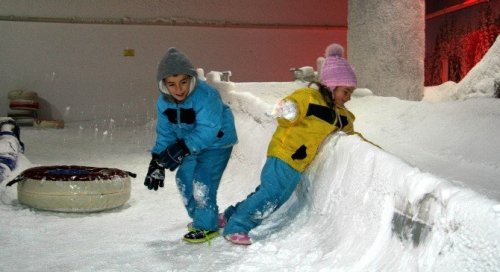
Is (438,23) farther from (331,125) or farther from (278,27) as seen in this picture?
(331,125)

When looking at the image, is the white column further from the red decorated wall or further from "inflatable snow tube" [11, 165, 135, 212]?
the red decorated wall

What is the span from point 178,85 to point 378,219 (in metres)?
1.58

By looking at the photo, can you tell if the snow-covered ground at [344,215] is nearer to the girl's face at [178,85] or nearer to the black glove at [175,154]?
the black glove at [175,154]

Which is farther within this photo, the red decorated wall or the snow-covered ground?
the red decorated wall

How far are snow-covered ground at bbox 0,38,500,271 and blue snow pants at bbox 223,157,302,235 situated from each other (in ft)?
0.50

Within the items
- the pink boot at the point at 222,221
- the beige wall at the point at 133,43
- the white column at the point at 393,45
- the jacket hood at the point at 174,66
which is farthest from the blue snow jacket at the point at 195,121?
the beige wall at the point at 133,43

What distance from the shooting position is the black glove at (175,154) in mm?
3613

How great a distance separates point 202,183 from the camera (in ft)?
12.6

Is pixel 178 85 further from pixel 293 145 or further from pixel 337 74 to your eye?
pixel 337 74

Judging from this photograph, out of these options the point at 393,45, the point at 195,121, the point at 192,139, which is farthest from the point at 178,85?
the point at 393,45

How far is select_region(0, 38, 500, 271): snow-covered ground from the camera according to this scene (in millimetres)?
2227

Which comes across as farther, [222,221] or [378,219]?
[222,221]

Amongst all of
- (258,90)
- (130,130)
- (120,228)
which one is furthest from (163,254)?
(130,130)

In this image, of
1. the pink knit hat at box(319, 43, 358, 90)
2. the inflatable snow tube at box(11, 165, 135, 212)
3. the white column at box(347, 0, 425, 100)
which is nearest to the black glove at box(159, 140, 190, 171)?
the pink knit hat at box(319, 43, 358, 90)
